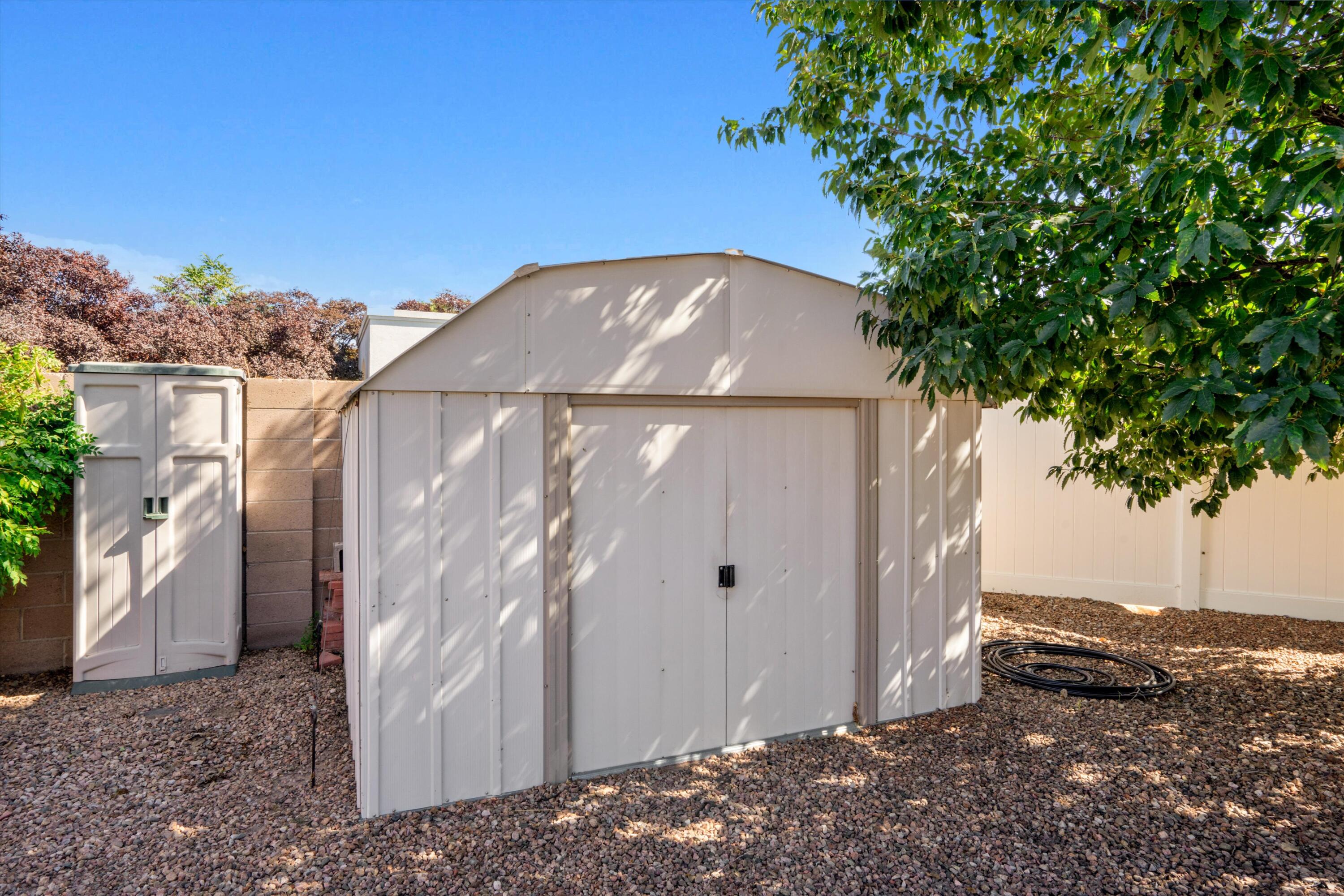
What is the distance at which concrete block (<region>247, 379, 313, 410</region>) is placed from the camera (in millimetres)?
5070

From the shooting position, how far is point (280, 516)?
16.9 ft

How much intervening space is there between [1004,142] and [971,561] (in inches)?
99.9

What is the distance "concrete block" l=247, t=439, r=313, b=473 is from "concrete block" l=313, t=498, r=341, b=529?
1.08ft

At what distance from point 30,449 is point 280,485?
1535 millimetres

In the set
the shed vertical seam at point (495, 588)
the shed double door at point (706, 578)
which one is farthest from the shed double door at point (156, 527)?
the shed double door at point (706, 578)

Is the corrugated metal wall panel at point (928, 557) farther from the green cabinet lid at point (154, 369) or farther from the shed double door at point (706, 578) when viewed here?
the green cabinet lid at point (154, 369)

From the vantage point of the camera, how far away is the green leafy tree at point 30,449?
3711mm

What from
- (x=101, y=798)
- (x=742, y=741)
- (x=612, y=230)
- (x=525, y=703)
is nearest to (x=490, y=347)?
(x=525, y=703)

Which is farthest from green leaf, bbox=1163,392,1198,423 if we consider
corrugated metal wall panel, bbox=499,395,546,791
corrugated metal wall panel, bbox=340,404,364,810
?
corrugated metal wall panel, bbox=340,404,364,810

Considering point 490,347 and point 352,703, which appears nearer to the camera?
point 490,347

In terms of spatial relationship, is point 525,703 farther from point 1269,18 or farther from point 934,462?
point 1269,18

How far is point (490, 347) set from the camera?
111 inches

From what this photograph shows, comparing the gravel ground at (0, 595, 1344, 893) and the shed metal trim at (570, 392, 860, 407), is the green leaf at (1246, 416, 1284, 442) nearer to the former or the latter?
the gravel ground at (0, 595, 1344, 893)

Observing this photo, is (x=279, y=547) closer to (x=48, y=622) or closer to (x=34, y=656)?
(x=48, y=622)
